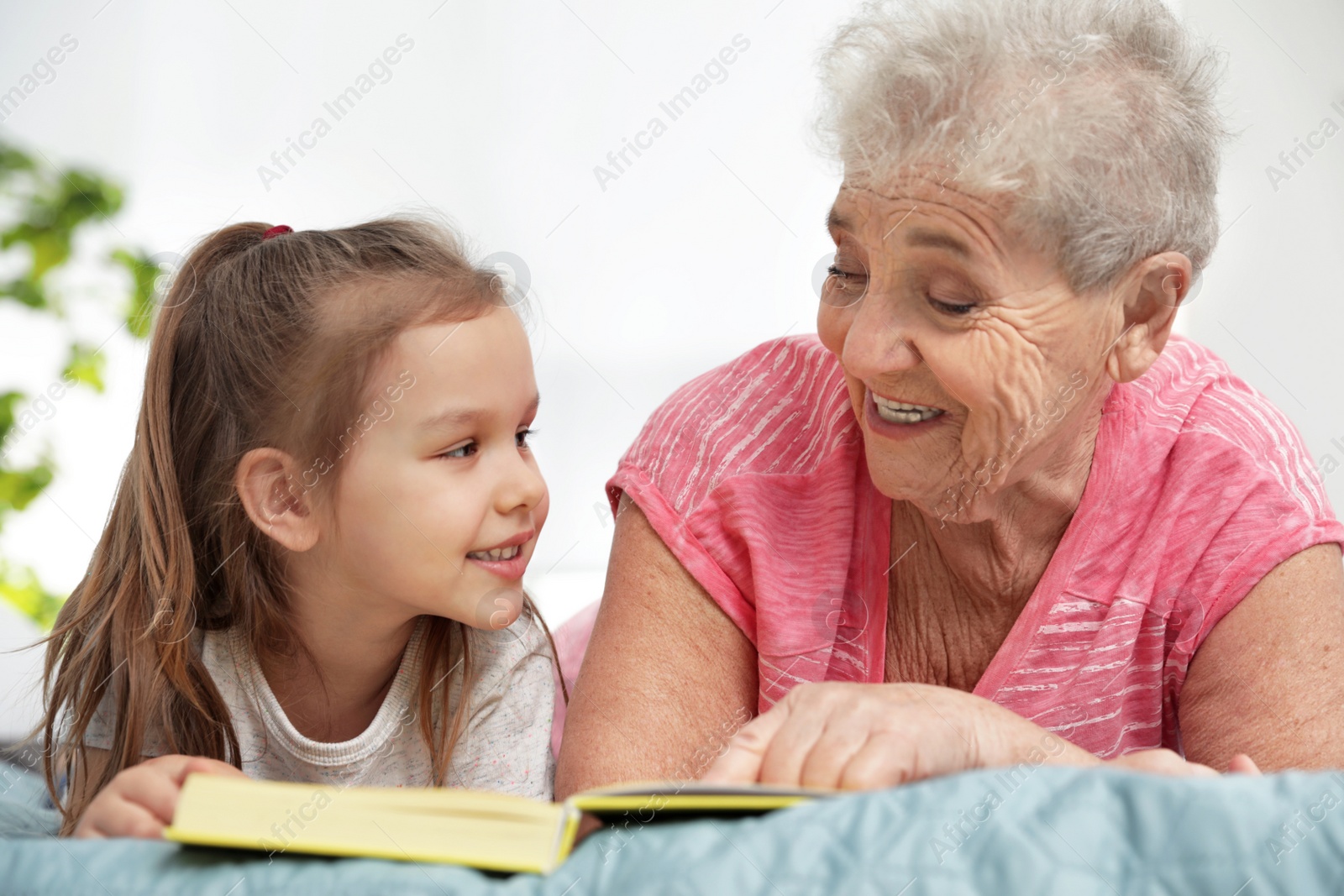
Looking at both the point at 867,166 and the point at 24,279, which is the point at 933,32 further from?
the point at 24,279

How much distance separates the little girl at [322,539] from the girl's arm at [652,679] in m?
0.14

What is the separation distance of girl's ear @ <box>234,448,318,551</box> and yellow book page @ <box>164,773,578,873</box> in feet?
2.22

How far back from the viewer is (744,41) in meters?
2.96

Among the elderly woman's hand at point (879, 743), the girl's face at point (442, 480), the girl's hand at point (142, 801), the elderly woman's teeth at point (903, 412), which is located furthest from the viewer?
the girl's face at point (442, 480)

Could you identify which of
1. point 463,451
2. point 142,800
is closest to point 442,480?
point 463,451

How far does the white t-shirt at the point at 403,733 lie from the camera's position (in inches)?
58.4

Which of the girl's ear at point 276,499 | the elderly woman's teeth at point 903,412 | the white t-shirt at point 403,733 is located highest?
the elderly woman's teeth at point 903,412

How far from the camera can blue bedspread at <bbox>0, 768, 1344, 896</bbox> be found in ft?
2.31

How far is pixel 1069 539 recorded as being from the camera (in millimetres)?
1352

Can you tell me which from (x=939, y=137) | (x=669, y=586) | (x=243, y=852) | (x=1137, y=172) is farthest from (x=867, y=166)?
(x=243, y=852)

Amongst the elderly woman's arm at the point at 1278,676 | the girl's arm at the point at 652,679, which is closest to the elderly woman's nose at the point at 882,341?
the girl's arm at the point at 652,679

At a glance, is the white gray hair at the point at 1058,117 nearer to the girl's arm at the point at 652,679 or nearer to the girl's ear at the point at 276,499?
the girl's arm at the point at 652,679

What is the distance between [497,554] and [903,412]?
1.74 ft

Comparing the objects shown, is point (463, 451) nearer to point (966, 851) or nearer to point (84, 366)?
point (966, 851)
